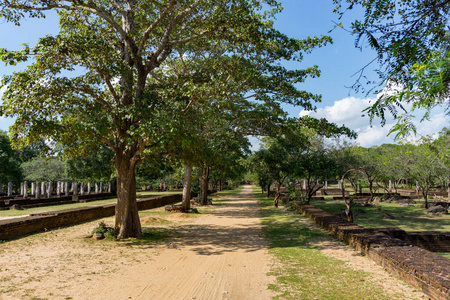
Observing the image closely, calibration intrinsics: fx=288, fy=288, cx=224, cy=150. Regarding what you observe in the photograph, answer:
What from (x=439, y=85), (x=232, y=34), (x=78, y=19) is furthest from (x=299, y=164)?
(x=439, y=85)

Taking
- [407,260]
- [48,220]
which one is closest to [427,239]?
[407,260]

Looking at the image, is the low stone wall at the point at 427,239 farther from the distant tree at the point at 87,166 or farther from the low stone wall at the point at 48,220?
the distant tree at the point at 87,166

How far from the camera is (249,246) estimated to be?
8.46m

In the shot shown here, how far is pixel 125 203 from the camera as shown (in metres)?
9.55

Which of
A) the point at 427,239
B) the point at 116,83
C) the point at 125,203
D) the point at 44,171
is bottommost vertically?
the point at 427,239

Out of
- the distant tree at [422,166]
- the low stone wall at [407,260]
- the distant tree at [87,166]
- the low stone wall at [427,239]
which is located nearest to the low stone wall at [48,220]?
the low stone wall at [407,260]

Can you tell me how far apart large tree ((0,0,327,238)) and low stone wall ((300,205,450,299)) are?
5641 mm

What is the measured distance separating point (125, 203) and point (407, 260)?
7.90 meters

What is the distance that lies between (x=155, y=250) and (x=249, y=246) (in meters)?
2.69

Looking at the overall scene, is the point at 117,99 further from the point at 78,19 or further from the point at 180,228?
the point at 180,228

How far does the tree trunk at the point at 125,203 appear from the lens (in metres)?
9.42

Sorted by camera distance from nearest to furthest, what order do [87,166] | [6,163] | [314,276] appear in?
[314,276]
[6,163]
[87,166]

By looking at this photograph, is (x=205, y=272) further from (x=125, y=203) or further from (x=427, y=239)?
(x=427, y=239)

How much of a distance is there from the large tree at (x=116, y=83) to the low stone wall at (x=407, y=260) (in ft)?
18.5
